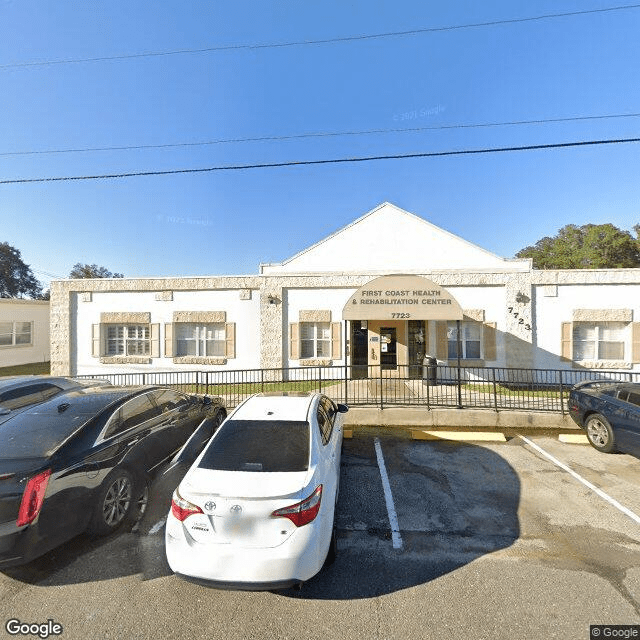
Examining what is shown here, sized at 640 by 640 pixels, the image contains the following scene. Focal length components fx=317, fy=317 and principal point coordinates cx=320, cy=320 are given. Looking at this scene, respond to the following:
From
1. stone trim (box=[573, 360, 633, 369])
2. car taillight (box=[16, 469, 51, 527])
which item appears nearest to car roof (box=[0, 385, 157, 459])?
car taillight (box=[16, 469, 51, 527])

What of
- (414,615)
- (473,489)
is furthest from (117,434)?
(473,489)

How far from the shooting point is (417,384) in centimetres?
1142

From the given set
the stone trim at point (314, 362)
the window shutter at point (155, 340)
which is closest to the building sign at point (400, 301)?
the stone trim at point (314, 362)

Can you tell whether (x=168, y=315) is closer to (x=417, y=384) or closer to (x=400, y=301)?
(x=400, y=301)

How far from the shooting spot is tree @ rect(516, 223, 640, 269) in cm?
3406

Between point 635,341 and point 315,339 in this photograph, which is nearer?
point 635,341

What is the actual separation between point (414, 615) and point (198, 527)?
80.8 inches

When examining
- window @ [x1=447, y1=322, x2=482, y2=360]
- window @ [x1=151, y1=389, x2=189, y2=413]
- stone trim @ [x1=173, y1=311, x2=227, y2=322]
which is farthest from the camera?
stone trim @ [x1=173, y1=311, x2=227, y2=322]

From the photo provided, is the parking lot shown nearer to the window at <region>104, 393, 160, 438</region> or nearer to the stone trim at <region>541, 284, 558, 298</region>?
the window at <region>104, 393, 160, 438</region>

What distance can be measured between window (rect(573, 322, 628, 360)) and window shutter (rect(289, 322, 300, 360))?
10.9 m

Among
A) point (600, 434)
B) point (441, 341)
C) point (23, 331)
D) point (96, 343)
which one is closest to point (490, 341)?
point (441, 341)

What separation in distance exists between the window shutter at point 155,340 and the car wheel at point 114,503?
428 inches

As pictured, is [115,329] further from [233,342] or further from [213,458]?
[213,458]

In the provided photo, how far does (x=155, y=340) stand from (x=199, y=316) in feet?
7.40
